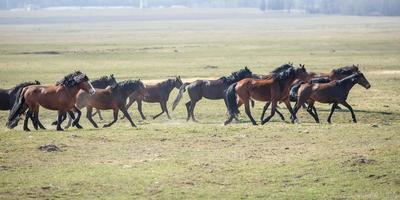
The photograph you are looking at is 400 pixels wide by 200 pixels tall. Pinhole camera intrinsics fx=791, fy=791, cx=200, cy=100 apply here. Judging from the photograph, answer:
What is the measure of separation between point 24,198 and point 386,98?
18.0 metres

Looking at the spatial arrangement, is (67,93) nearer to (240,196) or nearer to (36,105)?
(36,105)

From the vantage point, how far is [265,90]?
20.5 m

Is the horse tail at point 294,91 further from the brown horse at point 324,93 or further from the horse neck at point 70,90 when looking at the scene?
the horse neck at point 70,90

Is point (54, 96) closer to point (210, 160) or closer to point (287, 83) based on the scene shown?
point (210, 160)

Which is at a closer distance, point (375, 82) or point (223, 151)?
point (223, 151)

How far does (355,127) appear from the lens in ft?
60.6

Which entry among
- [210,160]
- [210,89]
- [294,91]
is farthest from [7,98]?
[210,160]

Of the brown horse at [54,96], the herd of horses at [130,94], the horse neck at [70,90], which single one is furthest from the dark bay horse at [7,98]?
the horse neck at [70,90]

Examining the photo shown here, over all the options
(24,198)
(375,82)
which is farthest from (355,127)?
(375,82)

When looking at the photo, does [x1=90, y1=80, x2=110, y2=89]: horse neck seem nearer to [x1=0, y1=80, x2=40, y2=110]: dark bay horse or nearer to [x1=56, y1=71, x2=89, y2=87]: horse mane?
[x1=0, y1=80, x2=40, y2=110]: dark bay horse

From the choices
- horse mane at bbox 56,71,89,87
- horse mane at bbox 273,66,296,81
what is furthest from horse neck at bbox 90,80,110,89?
horse mane at bbox 273,66,296,81

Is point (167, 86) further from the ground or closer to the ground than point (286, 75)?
closer to the ground

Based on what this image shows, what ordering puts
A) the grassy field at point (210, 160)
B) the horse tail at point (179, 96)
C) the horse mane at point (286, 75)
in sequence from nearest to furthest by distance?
the grassy field at point (210, 160) < the horse mane at point (286, 75) < the horse tail at point (179, 96)

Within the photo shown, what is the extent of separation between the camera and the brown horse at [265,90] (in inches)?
801
